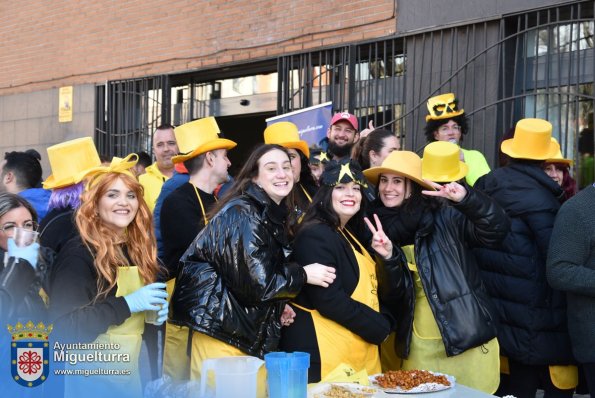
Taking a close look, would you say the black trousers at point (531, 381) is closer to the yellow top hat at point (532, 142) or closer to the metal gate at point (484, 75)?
the yellow top hat at point (532, 142)

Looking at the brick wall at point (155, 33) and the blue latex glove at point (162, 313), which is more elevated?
the brick wall at point (155, 33)

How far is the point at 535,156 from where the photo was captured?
13.3 feet

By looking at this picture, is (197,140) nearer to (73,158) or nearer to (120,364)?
(73,158)

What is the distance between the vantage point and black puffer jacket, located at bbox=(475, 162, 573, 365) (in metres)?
3.94

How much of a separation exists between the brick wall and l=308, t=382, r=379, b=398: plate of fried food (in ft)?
16.3

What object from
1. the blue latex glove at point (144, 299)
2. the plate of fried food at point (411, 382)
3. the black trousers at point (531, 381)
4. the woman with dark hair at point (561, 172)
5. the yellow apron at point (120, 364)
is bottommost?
the black trousers at point (531, 381)

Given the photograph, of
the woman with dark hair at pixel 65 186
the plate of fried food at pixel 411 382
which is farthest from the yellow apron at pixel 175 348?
the plate of fried food at pixel 411 382

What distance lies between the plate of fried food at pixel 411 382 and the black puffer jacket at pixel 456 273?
2.18 ft

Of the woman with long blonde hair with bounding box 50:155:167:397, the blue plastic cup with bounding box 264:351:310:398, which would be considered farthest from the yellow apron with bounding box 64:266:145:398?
the blue plastic cup with bounding box 264:351:310:398

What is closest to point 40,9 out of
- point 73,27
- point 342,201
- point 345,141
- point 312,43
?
point 73,27

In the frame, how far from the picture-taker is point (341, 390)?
2760 mm

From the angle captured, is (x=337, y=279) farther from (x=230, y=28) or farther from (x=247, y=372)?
(x=230, y=28)

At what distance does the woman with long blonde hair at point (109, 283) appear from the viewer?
113 inches

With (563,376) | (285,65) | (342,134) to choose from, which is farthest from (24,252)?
(285,65)
